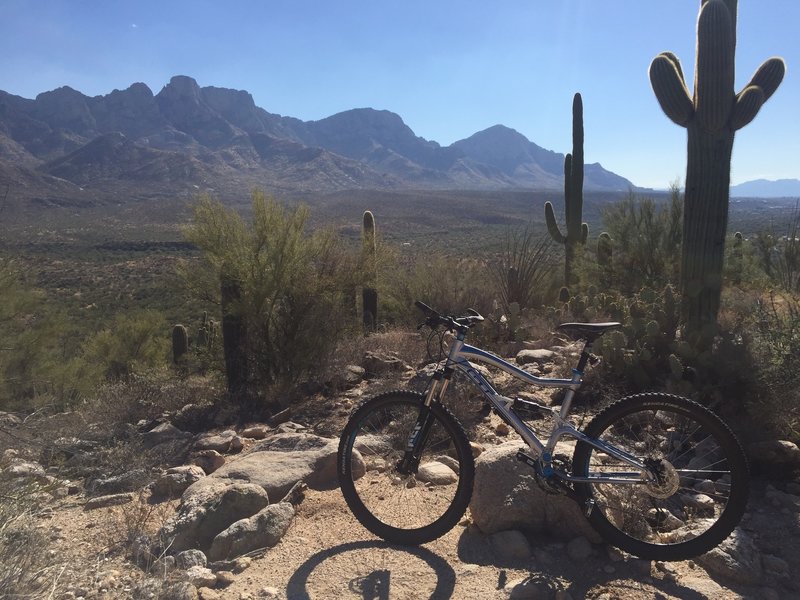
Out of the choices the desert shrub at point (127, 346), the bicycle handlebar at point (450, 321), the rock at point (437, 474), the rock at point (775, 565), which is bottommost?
the desert shrub at point (127, 346)

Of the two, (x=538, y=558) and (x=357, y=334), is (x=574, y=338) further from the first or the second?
(x=538, y=558)

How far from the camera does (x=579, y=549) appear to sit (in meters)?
3.65

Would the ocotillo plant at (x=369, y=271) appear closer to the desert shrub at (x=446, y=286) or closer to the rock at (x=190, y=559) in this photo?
the desert shrub at (x=446, y=286)

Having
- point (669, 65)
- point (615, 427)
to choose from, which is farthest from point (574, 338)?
point (615, 427)

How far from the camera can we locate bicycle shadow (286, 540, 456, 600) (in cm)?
339

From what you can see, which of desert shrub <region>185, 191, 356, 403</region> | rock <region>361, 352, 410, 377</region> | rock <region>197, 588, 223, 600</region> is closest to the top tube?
rock <region>197, 588, 223, 600</region>

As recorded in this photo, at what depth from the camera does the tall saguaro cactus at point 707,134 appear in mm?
7164

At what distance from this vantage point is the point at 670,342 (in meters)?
6.41

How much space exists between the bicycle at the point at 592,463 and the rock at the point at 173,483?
1639 mm

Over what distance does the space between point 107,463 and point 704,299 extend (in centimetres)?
630

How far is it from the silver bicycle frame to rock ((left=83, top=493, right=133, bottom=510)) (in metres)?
2.75

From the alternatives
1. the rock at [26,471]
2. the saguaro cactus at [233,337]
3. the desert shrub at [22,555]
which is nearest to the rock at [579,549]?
the desert shrub at [22,555]

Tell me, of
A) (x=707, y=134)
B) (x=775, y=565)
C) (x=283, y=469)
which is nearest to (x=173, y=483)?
(x=283, y=469)

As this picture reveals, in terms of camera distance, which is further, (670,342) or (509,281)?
(509,281)
